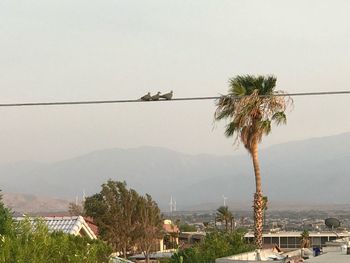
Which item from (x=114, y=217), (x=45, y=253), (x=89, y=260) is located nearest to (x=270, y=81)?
(x=89, y=260)

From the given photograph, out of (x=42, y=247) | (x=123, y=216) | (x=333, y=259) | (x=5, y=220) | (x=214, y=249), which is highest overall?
(x=123, y=216)

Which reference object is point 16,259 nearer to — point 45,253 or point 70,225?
point 45,253

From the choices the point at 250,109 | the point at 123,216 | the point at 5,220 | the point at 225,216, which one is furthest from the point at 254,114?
the point at 225,216

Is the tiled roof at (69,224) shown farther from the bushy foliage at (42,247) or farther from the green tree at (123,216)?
the green tree at (123,216)

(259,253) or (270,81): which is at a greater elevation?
(270,81)

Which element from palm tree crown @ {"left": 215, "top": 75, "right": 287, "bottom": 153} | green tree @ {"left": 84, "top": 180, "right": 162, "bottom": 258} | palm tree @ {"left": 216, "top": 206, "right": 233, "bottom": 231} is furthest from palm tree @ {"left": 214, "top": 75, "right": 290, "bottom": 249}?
palm tree @ {"left": 216, "top": 206, "right": 233, "bottom": 231}

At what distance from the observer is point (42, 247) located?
27109 millimetres

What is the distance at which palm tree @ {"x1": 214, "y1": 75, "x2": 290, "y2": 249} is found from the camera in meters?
45.0

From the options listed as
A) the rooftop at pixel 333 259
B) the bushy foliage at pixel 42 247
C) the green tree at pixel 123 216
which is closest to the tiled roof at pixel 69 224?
the bushy foliage at pixel 42 247

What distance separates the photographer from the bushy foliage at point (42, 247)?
25812mm

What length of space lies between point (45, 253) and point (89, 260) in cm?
448

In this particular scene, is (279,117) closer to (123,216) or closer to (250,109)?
(250,109)

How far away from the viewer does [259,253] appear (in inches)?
1574

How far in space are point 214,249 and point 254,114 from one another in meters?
8.61
